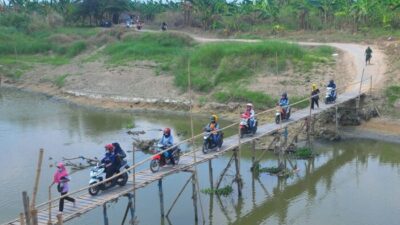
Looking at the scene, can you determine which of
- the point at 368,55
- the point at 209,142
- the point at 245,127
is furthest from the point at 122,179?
the point at 368,55

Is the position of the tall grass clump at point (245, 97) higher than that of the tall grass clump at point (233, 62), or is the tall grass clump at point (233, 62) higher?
the tall grass clump at point (233, 62)

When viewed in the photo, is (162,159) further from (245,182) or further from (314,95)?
(314,95)

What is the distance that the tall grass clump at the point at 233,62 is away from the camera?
36.0 m

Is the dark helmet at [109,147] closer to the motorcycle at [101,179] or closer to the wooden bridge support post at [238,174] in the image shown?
the motorcycle at [101,179]

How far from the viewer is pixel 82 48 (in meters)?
51.6

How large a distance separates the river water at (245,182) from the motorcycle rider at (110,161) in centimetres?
268

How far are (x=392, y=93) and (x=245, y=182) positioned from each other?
514 inches

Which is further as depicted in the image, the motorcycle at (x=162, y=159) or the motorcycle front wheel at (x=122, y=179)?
the motorcycle at (x=162, y=159)

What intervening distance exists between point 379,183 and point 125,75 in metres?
24.1

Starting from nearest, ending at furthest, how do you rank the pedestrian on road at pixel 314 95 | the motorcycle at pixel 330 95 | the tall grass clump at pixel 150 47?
the pedestrian on road at pixel 314 95
the motorcycle at pixel 330 95
the tall grass clump at pixel 150 47

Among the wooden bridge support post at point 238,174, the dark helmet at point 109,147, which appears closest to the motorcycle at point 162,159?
the dark helmet at point 109,147

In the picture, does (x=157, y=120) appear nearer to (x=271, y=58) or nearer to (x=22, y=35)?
(x=271, y=58)

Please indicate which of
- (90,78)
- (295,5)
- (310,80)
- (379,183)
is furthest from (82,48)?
(379,183)

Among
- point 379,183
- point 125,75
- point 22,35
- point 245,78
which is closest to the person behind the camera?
point 379,183
